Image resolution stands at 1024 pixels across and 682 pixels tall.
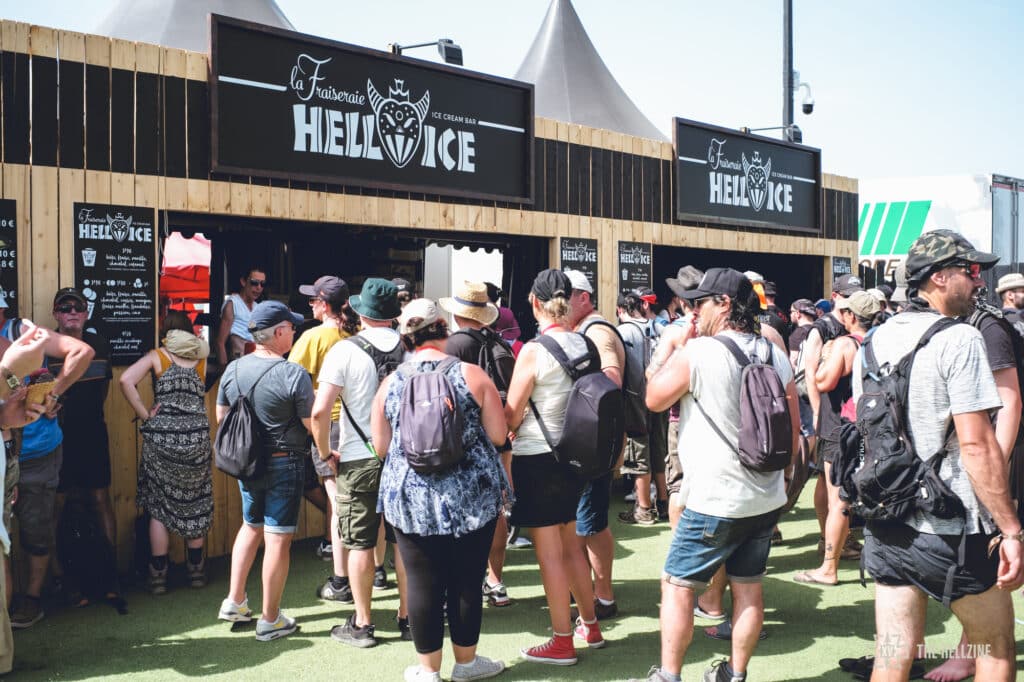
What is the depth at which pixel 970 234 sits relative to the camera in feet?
59.8

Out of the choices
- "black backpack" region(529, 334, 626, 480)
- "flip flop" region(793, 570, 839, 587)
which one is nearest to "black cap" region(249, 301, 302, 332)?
"black backpack" region(529, 334, 626, 480)

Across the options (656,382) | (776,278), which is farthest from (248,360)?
(776,278)

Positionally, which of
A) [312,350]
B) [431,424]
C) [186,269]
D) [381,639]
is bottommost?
[381,639]

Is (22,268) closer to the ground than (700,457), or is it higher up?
higher up

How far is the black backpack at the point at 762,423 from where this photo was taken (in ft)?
11.2

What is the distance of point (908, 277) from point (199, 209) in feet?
14.9

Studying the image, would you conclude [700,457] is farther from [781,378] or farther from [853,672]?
[853,672]

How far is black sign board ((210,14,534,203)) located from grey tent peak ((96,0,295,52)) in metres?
3.75

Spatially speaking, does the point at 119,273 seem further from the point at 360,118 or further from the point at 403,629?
the point at 403,629

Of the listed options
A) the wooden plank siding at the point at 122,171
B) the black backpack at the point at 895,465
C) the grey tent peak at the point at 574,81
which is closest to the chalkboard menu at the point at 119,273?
the wooden plank siding at the point at 122,171

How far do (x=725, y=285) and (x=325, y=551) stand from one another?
12.4ft

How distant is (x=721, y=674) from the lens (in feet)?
12.2

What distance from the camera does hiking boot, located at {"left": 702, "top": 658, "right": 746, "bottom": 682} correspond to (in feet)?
12.0

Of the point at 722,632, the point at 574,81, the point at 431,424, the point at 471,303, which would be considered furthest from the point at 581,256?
the point at 574,81
